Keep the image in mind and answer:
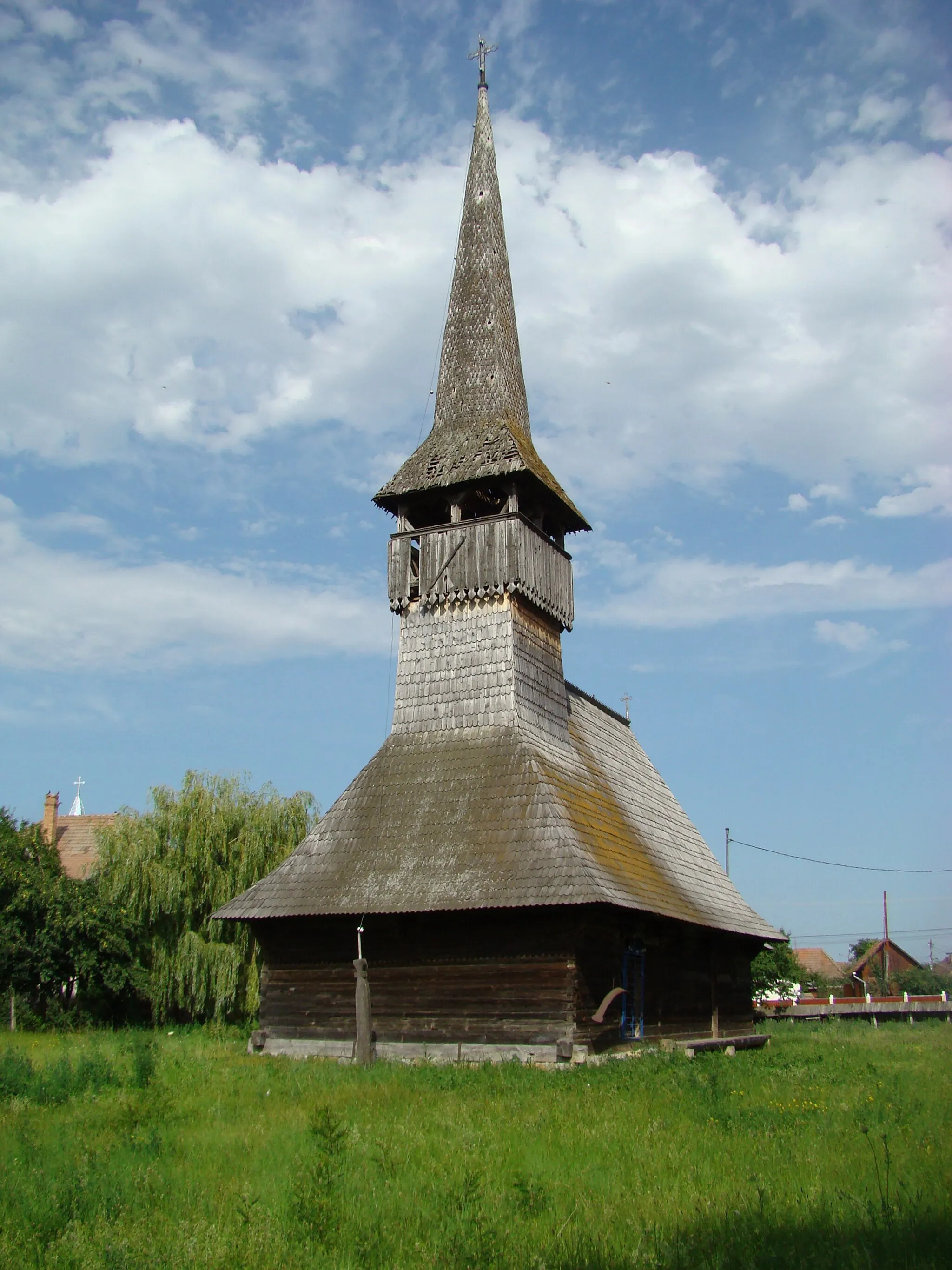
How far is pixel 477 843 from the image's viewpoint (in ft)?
55.1

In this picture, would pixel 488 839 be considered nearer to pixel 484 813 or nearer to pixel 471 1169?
pixel 484 813

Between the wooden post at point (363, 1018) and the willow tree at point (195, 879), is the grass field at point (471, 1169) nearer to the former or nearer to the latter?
the wooden post at point (363, 1018)

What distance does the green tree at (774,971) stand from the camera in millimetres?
37344

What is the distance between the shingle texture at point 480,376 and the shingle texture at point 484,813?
9.06 ft

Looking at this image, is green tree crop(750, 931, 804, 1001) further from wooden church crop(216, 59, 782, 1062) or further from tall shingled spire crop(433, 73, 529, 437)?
tall shingled spire crop(433, 73, 529, 437)

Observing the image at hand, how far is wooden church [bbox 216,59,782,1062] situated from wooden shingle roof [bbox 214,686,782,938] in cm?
5

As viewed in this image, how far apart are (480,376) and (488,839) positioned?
10.7 m

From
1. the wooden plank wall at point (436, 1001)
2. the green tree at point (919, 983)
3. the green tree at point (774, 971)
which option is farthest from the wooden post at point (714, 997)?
the green tree at point (919, 983)

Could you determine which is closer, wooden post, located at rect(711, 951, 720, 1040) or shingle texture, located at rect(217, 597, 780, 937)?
shingle texture, located at rect(217, 597, 780, 937)

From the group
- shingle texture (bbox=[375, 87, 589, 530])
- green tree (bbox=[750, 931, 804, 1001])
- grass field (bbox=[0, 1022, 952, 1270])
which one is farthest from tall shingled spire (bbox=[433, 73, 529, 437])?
green tree (bbox=[750, 931, 804, 1001])

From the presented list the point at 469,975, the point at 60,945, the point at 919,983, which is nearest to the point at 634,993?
the point at 469,975

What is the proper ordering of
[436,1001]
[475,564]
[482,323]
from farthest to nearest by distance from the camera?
1. [482,323]
2. [475,564]
3. [436,1001]

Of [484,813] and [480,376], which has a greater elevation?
[480,376]

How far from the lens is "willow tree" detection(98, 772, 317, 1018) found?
73.3ft
